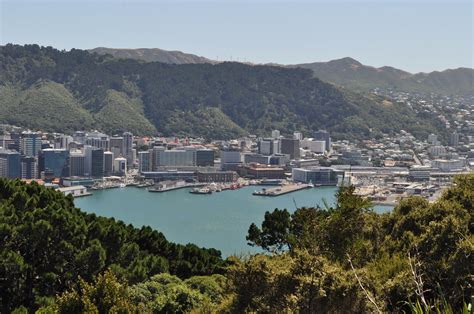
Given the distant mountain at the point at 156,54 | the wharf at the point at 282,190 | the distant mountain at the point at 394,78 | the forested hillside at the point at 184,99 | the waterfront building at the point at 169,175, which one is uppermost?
the distant mountain at the point at 156,54

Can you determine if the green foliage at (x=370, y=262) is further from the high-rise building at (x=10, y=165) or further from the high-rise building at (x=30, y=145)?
the high-rise building at (x=30, y=145)

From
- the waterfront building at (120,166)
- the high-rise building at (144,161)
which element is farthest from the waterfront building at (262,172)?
the waterfront building at (120,166)

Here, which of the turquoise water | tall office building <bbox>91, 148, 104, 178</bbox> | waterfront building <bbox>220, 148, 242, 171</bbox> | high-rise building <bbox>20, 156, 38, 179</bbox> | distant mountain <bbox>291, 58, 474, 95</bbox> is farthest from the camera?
distant mountain <bbox>291, 58, 474, 95</bbox>

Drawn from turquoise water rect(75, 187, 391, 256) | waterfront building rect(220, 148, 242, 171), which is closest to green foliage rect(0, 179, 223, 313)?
turquoise water rect(75, 187, 391, 256)

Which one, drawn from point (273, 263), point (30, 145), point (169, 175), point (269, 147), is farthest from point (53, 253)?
point (269, 147)

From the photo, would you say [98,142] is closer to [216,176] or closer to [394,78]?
[216,176]

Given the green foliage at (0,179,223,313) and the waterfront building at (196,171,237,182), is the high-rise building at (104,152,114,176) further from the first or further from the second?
the green foliage at (0,179,223,313)
